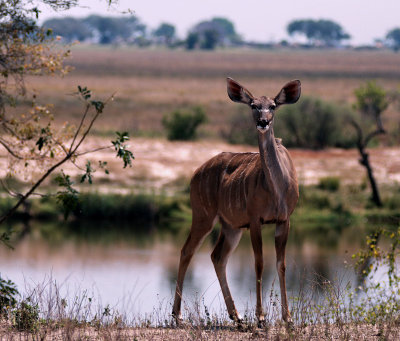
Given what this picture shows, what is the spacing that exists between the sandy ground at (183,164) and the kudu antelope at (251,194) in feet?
68.8

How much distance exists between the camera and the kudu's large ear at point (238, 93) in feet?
30.7

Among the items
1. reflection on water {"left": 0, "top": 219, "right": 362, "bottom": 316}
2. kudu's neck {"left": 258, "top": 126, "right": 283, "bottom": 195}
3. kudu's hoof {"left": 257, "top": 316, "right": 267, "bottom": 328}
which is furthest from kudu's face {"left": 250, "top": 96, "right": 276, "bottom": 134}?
reflection on water {"left": 0, "top": 219, "right": 362, "bottom": 316}

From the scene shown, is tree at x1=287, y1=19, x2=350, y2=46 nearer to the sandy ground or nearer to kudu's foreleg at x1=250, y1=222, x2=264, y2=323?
the sandy ground

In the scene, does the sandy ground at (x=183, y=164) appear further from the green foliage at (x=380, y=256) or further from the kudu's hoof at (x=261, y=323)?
the kudu's hoof at (x=261, y=323)

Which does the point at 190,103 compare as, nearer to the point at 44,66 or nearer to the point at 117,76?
the point at 117,76

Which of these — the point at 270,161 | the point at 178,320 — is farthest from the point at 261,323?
the point at 270,161

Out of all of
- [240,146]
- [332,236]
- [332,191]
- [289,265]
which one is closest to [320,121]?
[240,146]

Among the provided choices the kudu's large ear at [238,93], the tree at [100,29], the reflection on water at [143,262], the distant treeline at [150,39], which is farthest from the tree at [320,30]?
the kudu's large ear at [238,93]

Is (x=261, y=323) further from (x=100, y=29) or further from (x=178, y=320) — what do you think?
(x=100, y=29)

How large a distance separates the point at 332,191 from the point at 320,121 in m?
13.5

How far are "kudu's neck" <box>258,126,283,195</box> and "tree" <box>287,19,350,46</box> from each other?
166 meters

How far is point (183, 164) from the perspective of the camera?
37.2 m

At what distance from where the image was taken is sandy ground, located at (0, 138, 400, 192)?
3416 cm

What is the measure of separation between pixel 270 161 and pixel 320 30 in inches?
6542
